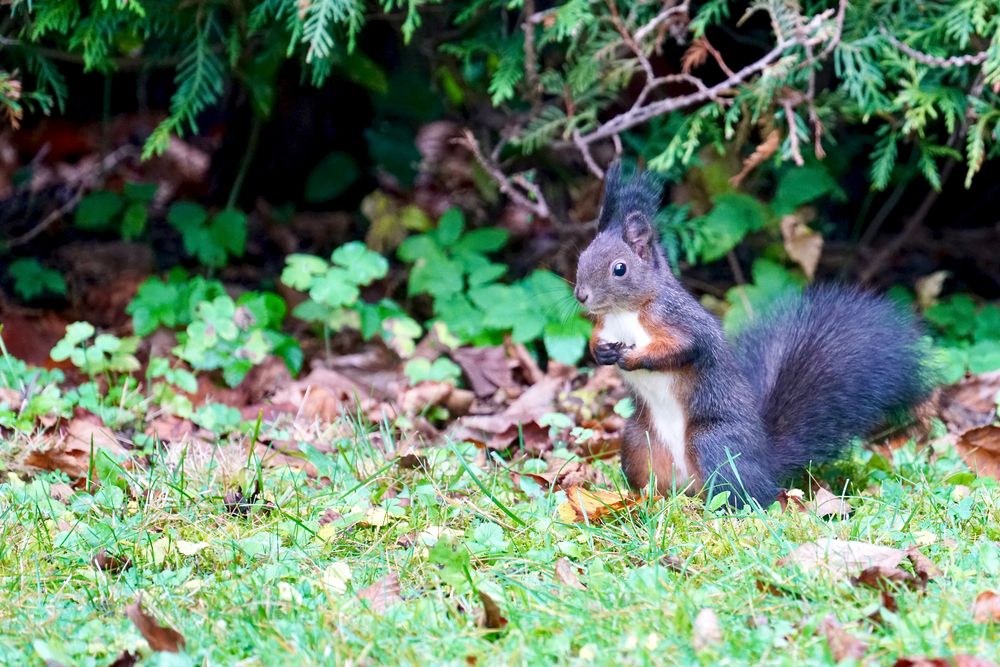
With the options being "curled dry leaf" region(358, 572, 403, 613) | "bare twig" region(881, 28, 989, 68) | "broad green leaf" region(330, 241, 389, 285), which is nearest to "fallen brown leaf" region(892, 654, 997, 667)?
"curled dry leaf" region(358, 572, 403, 613)

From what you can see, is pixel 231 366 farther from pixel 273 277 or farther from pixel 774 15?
pixel 774 15

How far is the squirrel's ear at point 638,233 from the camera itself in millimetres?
2982

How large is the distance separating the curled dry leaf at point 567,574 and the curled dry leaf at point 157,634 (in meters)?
0.71

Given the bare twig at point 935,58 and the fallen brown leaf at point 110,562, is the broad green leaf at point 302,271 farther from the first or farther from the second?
the bare twig at point 935,58

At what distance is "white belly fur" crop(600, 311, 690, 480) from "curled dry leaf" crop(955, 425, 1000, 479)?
834 mm

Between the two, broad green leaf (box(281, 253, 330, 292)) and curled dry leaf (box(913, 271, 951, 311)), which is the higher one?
curled dry leaf (box(913, 271, 951, 311))

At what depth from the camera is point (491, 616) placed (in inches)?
80.4

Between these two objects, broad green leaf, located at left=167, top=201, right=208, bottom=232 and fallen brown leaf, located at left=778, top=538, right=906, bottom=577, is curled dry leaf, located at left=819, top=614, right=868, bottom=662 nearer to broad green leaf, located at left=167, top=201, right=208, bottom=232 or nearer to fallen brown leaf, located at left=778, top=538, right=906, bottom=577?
fallen brown leaf, located at left=778, top=538, right=906, bottom=577

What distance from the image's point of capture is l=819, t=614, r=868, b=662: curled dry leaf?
1.88 meters

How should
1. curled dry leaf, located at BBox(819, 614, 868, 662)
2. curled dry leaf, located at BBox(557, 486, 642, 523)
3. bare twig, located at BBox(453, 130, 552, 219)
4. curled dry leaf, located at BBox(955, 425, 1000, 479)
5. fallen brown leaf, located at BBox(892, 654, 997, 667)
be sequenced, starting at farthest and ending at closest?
bare twig, located at BBox(453, 130, 552, 219) → curled dry leaf, located at BBox(955, 425, 1000, 479) → curled dry leaf, located at BBox(557, 486, 642, 523) → curled dry leaf, located at BBox(819, 614, 868, 662) → fallen brown leaf, located at BBox(892, 654, 997, 667)

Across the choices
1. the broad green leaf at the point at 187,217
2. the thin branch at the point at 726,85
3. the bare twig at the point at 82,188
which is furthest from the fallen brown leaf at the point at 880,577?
the bare twig at the point at 82,188

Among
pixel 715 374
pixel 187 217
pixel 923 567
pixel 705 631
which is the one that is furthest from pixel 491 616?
pixel 187 217

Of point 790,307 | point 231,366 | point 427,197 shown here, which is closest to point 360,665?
point 790,307

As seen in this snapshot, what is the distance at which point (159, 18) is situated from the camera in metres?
3.76
